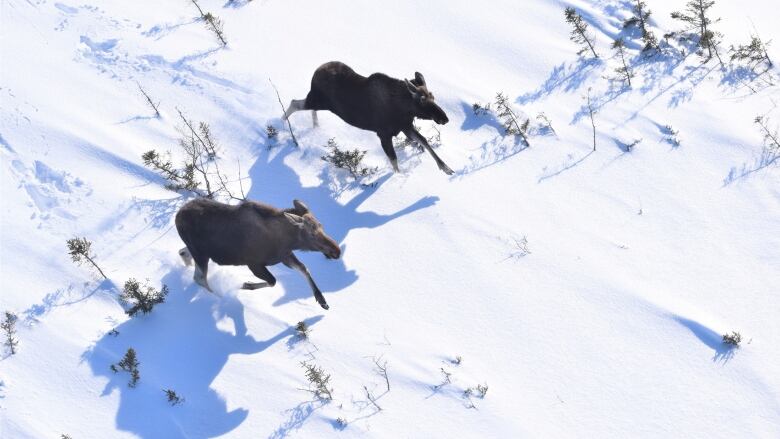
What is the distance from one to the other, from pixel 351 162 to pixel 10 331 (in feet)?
16.5

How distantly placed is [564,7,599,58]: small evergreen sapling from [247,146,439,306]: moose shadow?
423 cm

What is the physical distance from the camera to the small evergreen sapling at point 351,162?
34.4ft

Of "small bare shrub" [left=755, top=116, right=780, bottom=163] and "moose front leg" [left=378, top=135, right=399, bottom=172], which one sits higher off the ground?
"small bare shrub" [left=755, top=116, right=780, bottom=163]

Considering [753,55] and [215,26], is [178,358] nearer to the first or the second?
[215,26]

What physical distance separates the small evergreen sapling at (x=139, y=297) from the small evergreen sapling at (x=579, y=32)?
26.1 feet

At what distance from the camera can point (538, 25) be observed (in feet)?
42.1

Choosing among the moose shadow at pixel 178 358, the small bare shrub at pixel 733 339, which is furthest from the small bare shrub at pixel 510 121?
the moose shadow at pixel 178 358

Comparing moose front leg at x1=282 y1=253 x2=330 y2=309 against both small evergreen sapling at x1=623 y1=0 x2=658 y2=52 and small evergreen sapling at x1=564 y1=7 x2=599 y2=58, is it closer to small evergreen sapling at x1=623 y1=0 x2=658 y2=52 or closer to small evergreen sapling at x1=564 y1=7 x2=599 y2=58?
small evergreen sapling at x1=564 y1=7 x2=599 y2=58

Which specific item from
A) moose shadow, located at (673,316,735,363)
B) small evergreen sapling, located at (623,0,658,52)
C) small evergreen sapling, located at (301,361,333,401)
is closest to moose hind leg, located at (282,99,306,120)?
small evergreen sapling, located at (301,361,333,401)

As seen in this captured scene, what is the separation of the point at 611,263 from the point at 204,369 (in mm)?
5342

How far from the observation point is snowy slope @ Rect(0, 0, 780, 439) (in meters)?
7.95

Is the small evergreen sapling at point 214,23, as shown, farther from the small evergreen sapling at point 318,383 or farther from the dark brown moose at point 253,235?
the small evergreen sapling at point 318,383

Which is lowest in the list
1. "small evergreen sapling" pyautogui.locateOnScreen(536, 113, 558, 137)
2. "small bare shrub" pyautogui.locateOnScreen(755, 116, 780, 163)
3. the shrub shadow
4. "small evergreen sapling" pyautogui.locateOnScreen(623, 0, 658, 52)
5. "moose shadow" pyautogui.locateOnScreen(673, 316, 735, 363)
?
"moose shadow" pyautogui.locateOnScreen(673, 316, 735, 363)

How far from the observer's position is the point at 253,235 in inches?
328
